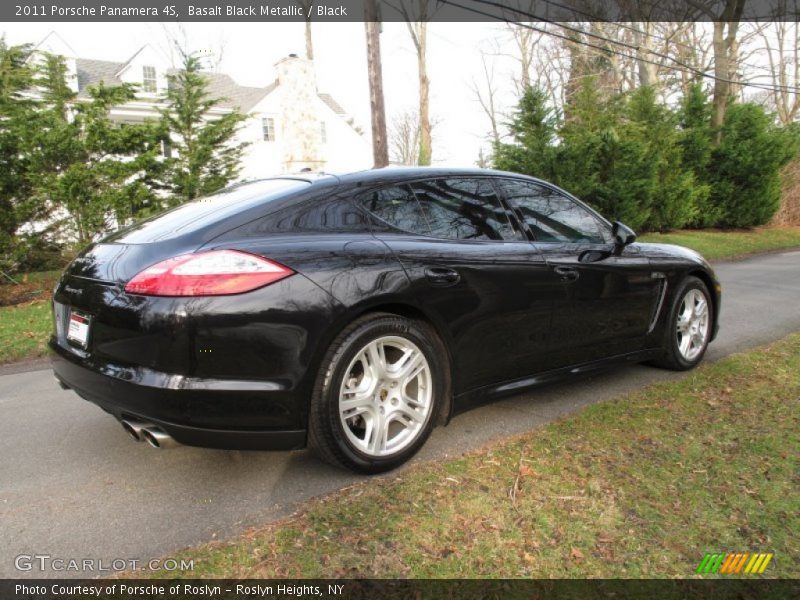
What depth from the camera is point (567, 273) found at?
360cm

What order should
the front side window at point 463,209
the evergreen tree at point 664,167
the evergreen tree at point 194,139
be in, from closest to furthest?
1. the front side window at point 463,209
2. the evergreen tree at point 194,139
3. the evergreen tree at point 664,167

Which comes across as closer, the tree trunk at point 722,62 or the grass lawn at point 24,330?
the grass lawn at point 24,330

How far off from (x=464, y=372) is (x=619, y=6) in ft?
78.1

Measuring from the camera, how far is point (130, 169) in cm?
939

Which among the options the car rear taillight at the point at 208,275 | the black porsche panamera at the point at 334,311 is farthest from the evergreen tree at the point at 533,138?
the car rear taillight at the point at 208,275

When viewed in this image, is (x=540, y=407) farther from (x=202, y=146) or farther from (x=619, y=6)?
(x=619, y=6)

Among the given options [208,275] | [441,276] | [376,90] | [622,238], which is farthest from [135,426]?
[376,90]

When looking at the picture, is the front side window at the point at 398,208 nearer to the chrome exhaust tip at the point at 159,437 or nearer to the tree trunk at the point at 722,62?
the chrome exhaust tip at the point at 159,437

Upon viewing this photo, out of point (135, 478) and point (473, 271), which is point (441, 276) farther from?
point (135, 478)

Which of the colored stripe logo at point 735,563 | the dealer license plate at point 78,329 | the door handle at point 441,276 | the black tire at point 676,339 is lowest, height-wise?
the colored stripe logo at point 735,563

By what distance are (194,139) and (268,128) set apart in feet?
84.4

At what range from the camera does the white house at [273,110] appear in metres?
13.1

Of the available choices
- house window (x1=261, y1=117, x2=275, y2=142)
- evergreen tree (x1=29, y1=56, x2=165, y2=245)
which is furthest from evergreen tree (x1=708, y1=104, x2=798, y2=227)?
house window (x1=261, y1=117, x2=275, y2=142)

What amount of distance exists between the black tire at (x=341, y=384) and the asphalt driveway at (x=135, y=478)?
16 cm
